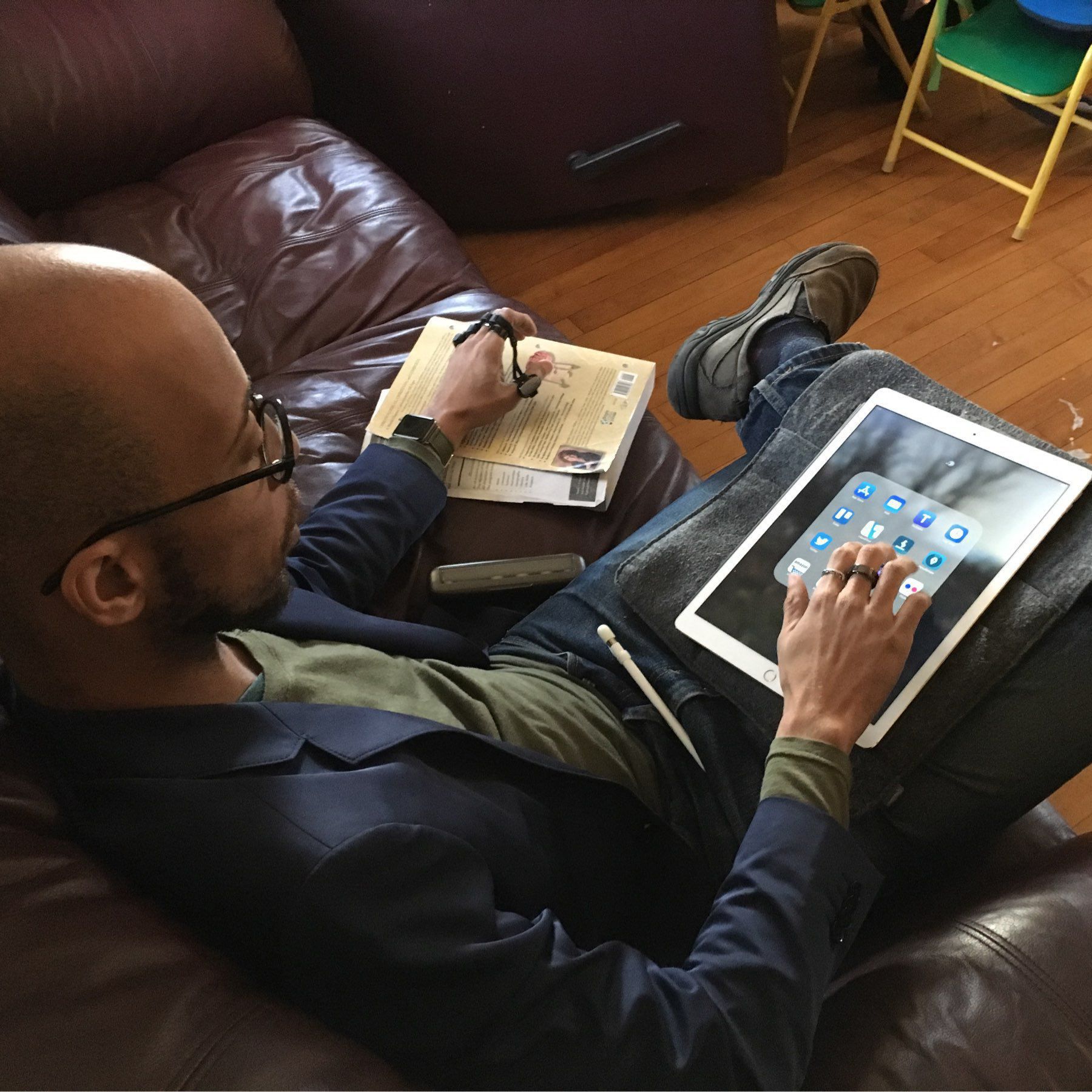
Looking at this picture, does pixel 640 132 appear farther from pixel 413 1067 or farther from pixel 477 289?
pixel 413 1067

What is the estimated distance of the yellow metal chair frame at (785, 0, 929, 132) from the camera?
2.64 m

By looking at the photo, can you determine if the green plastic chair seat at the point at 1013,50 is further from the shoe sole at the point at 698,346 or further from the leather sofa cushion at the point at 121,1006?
the leather sofa cushion at the point at 121,1006

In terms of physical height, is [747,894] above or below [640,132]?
above

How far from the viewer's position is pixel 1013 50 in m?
2.31

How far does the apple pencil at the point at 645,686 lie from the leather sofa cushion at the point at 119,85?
1472mm

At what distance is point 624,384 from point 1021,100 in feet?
5.53

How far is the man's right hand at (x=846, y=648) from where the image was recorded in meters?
0.94

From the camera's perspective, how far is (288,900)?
2.42ft

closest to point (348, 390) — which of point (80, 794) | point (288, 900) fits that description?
point (80, 794)

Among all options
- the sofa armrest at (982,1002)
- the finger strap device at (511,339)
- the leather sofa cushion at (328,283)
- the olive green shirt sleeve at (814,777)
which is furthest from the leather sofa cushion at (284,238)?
the sofa armrest at (982,1002)

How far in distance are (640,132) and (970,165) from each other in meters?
0.83

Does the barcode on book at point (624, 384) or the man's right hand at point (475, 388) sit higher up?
the man's right hand at point (475, 388)

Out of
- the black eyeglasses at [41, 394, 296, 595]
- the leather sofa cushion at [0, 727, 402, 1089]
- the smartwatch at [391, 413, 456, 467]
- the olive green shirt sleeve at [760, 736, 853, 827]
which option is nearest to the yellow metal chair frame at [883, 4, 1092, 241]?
the smartwatch at [391, 413, 456, 467]

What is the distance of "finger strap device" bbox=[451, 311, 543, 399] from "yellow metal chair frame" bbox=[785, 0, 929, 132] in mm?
1656
